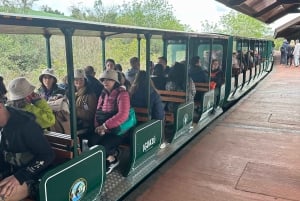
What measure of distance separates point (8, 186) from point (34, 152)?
0.28 metres

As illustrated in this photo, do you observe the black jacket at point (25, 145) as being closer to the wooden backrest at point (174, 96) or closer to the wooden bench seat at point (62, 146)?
the wooden bench seat at point (62, 146)

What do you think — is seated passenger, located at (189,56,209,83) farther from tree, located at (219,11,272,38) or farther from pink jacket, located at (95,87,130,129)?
tree, located at (219,11,272,38)

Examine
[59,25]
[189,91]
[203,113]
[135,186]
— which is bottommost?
[135,186]

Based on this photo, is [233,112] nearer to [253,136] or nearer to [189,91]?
[253,136]

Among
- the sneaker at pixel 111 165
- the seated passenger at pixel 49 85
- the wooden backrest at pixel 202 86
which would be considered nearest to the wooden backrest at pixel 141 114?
the sneaker at pixel 111 165

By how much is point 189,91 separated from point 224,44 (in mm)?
2233

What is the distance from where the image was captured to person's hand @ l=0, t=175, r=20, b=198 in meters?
2.06

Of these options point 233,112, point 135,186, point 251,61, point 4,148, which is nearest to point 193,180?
point 135,186

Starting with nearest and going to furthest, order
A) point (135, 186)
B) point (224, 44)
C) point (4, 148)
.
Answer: point (4, 148) < point (135, 186) < point (224, 44)

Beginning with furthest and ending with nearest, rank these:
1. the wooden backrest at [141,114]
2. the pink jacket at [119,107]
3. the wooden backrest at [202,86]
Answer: the wooden backrest at [202,86]
the wooden backrest at [141,114]
the pink jacket at [119,107]

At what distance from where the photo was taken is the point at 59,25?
7.02 ft

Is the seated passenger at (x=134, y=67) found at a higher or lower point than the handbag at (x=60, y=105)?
higher

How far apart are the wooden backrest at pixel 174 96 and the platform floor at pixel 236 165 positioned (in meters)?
0.68

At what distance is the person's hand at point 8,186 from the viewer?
206 cm
